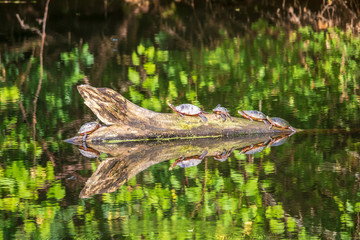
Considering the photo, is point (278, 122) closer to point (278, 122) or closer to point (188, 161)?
point (278, 122)

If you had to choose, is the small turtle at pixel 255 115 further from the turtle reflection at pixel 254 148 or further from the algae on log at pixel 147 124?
the turtle reflection at pixel 254 148

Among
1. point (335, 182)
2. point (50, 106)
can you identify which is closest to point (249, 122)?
point (335, 182)

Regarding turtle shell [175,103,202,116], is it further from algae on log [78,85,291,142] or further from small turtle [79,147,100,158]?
small turtle [79,147,100,158]

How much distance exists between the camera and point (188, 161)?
852 centimetres

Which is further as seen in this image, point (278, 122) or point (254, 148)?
point (278, 122)

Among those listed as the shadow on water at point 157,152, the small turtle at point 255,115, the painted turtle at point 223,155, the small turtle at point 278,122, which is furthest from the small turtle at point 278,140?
the painted turtle at point 223,155

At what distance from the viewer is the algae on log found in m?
9.11

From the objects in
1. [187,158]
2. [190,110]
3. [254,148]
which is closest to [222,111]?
[190,110]

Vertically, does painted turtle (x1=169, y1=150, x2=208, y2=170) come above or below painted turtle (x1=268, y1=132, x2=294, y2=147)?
below

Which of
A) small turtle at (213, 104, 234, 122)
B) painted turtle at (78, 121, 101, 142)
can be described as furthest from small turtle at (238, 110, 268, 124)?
painted turtle at (78, 121, 101, 142)

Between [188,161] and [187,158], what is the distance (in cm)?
11

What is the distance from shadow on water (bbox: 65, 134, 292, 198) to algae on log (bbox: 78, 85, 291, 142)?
0.34ft

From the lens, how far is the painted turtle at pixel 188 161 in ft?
27.5

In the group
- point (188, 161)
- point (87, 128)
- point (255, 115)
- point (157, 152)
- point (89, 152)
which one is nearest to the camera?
point (188, 161)
